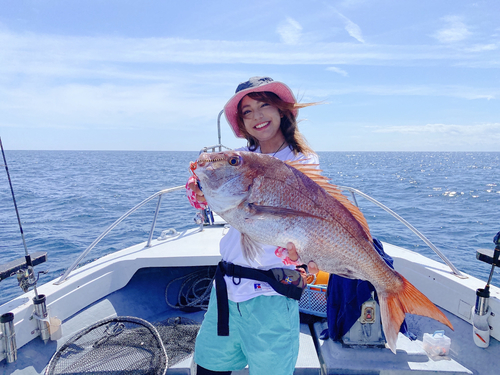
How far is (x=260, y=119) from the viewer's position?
2100 mm

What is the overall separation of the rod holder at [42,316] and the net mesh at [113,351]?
0.35 metres

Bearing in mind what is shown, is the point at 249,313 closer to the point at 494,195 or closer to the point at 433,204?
the point at 433,204

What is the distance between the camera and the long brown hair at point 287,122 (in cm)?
213

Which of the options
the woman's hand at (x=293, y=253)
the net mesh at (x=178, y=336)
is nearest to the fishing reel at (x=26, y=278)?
the net mesh at (x=178, y=336)

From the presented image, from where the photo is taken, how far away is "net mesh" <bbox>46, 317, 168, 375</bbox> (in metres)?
2.66

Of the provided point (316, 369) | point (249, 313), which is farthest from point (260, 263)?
point (316, 369)

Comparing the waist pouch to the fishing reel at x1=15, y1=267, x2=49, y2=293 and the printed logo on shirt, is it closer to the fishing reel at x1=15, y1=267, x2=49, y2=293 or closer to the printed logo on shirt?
the printed logo on shirt

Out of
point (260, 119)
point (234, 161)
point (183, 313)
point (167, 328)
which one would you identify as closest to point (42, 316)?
point (167, 328)

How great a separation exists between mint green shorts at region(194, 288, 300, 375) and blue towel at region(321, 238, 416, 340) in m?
1.07

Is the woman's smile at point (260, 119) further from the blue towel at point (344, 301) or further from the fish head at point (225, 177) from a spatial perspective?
the blue towel at point (344, 301)

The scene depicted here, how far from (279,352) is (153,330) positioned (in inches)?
64.9

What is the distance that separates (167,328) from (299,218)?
8.55 feet

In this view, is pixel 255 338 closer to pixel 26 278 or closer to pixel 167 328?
pixel 167 328

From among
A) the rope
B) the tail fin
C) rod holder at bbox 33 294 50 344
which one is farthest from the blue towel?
rod holder at bbox 33 294 50 344
